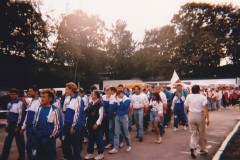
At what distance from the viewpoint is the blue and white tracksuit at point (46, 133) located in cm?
560

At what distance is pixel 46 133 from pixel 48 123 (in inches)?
7.5

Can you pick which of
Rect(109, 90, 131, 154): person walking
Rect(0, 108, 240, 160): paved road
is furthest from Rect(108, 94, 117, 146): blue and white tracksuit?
Rect(0, 108, 240, 160): paved road

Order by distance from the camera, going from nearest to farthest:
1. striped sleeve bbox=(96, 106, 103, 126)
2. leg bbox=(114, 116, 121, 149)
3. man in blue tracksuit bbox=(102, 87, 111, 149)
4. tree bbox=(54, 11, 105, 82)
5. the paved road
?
striped sleeve bbox=(96, 106, 103, 126), the paved road, leg bbox=(114, 116, 121, 149), man in blue tracksuit bbox=(102, 87, 111, 149), tree bbox=(54, 11, 105, 82)

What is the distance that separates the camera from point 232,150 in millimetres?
8781

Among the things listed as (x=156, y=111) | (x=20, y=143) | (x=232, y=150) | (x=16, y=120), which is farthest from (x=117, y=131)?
(x=232, y=150)

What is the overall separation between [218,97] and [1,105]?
18086 millimetres

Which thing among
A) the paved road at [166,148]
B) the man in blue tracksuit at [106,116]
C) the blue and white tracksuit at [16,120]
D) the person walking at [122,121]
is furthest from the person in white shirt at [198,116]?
the blue and white tracksuit at [16,120]

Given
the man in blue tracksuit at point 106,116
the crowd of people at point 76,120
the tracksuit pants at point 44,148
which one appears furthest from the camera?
the man in blue tracksuit at point 106,116

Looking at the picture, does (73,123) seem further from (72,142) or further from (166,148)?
(166,148)

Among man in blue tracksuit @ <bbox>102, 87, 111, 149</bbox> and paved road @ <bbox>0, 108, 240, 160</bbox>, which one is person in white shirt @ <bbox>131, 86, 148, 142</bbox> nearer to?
paved road @ <bbox>0, 108, 240, 160</bbox>

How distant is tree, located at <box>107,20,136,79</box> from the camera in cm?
6209

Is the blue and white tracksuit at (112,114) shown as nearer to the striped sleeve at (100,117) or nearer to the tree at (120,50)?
the striped sleeve at (100,117)

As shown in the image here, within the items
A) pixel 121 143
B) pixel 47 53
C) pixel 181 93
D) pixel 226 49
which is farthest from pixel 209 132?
pixel 226 49

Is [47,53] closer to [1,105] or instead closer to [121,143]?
[1,105]
